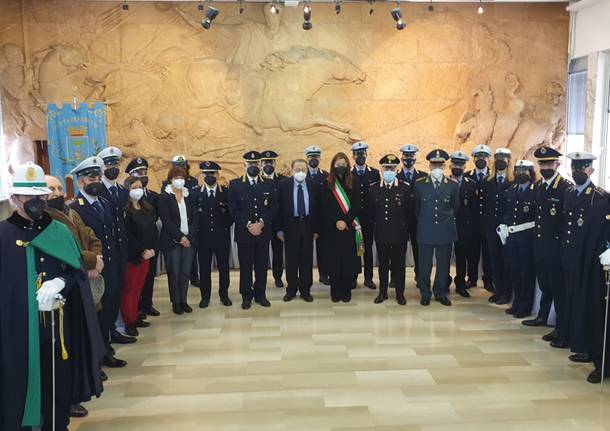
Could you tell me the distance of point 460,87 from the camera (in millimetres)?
9883

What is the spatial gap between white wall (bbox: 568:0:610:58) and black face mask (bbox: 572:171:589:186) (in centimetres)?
487

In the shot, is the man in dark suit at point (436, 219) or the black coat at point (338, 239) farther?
the black coat at point (338, 239)

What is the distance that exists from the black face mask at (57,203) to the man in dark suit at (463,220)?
453 centimetres

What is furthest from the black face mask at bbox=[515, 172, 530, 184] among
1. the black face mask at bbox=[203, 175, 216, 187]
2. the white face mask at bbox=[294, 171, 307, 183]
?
the black face mask at bbox=[203, 175, 216, 187]

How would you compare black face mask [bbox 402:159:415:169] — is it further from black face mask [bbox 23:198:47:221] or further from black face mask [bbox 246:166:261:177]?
black face mask [bbox 23:198:47:221]

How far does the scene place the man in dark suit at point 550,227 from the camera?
523 centimetres

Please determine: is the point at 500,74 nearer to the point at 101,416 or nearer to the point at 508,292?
the point at 508,292

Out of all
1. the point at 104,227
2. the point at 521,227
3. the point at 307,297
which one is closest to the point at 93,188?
the point at 104,227

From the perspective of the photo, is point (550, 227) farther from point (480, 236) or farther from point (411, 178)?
point (411, 178)

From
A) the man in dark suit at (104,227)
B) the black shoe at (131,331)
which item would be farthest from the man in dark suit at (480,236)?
the man in dark suit at (104,227)

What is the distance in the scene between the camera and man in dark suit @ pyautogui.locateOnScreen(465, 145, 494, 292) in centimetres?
679

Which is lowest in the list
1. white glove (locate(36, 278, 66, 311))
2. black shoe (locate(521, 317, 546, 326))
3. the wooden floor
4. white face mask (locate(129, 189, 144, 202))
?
the wooden floor

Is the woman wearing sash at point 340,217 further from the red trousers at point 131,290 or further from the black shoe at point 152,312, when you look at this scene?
the red trousers at point 131,290

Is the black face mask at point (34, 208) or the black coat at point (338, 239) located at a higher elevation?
the black face mask at point (34, 208)
